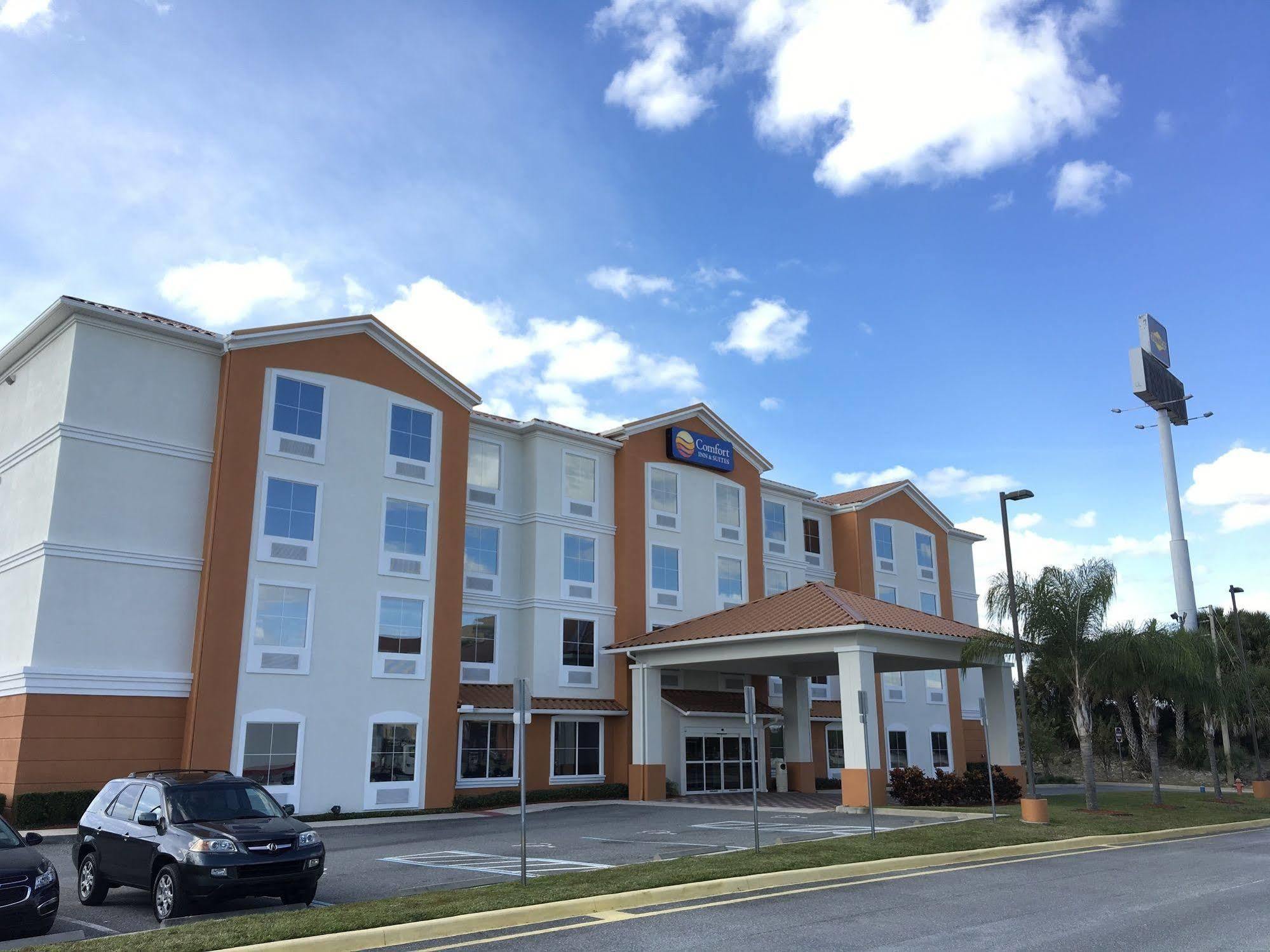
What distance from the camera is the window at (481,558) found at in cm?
3222

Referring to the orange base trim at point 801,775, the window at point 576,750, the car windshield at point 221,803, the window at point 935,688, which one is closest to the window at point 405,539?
the window at point 576,750

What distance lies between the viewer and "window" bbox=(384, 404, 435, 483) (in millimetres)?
29547

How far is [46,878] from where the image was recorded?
412 inches

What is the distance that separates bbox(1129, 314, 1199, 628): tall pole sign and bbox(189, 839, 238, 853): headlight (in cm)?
5527

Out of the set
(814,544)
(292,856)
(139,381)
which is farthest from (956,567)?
(292,856)

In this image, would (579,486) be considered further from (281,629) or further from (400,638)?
(281,629)

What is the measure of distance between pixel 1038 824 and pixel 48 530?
2334 cm

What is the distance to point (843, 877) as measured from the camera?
1416 cm

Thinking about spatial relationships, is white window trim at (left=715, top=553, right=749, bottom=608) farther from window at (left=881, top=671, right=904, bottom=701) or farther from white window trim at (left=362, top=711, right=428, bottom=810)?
white window trim at (left=362, top=711, right=428, bottom=810)

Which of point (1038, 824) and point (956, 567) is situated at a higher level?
point (956, 567)

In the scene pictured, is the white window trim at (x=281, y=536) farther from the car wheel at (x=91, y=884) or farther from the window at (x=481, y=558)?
the car wheel at (x=91, y=884)

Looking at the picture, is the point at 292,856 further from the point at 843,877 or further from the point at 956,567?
the point at 956,567

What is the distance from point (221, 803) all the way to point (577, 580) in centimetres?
2180

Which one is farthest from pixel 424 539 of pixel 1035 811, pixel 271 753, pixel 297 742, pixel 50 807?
pixel 1035 811
